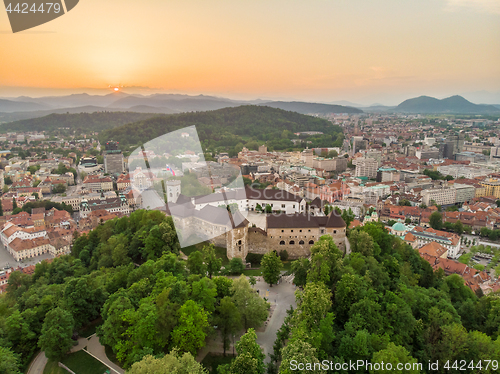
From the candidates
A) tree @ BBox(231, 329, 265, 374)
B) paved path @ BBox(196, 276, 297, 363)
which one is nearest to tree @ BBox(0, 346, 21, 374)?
paved path @ BBox(196, 276, 297, 363)

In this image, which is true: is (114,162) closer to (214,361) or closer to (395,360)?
(214,361)

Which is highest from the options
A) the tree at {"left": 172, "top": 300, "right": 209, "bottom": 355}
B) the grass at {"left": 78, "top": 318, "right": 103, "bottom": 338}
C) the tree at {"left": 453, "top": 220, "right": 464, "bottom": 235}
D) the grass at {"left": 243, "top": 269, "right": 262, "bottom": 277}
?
the tree at {"left": 172, "top": 300, "right": 209, "bottom": 355}

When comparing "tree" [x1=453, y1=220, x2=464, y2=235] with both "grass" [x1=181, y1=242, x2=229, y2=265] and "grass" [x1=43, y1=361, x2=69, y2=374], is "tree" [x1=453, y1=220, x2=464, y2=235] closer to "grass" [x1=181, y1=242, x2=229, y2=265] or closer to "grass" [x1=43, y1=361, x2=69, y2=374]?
"grass" [x1=181, y1=242, x2=229, y2=265]

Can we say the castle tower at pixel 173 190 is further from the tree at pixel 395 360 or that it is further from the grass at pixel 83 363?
the tree at pixel 395 360

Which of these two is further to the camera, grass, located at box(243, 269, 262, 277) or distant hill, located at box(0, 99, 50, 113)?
distant hill, located at box(0, 99, 50, 113)

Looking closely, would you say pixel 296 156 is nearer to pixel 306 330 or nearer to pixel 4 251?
pixel 4 251

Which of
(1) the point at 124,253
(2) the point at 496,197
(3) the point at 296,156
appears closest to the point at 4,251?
(1) the point at 124,253
